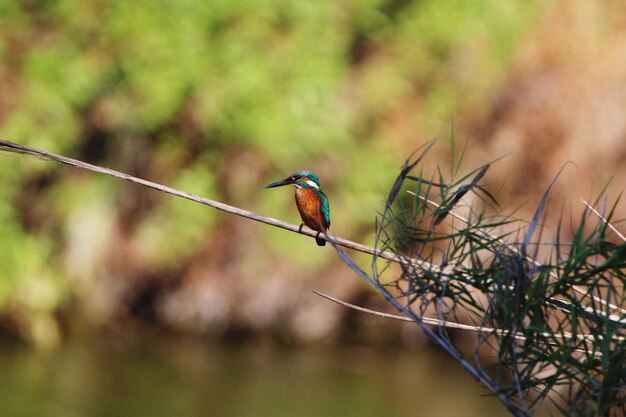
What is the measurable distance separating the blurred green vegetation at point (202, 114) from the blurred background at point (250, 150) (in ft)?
0.03

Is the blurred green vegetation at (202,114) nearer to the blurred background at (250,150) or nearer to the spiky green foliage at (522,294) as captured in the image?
the blurred background at (250,150)

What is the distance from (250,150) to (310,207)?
10.6ft

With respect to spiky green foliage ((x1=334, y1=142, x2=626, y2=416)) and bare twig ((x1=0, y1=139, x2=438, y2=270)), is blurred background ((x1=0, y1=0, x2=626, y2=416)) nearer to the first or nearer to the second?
spiky green foliage ((x1=334, y1=142, x2=626, y2=416))

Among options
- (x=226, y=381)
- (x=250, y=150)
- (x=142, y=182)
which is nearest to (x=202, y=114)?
(x=250, y=150)

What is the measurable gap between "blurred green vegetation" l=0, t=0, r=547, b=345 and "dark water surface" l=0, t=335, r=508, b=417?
1.26 ft

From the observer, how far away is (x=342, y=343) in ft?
18.4

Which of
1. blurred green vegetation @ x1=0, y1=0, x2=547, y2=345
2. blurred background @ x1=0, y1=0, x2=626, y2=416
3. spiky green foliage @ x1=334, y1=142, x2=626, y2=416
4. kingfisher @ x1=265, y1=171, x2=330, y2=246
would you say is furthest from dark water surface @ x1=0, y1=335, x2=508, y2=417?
spiky green foliage @ x1=334, y1=142, x2=626, y2=416

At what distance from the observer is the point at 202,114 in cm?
519

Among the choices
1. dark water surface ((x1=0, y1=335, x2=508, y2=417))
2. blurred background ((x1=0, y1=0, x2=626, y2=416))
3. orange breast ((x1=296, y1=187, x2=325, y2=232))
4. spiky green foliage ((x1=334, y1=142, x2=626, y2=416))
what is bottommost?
spiky green foliage ((x1=334, y1=142, x2=626, y2=416))

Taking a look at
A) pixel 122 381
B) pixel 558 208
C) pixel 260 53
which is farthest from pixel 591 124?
pixel 122 381

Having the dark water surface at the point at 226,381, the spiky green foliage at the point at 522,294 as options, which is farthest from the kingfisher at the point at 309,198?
the dark water surface at the point at 226,381

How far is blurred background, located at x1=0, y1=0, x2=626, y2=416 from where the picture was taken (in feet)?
16.7

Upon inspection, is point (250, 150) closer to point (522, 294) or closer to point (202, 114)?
point (202, 114)

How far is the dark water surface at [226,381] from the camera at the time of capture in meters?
4.86
